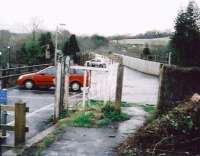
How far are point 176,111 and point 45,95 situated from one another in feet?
48.0

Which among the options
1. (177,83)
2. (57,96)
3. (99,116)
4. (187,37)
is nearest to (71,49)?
(187,37)

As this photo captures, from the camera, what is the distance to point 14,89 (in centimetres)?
2600

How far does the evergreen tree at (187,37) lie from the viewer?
29.2 meters

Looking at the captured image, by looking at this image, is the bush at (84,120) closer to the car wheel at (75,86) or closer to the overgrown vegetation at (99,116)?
the overgrown vegetation at (99,116)

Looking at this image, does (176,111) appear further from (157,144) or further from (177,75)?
(177,75)

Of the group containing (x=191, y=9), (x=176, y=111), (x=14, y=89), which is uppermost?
(x=191, y=9)

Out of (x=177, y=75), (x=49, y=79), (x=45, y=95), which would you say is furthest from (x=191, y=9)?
(x=177, y=75)

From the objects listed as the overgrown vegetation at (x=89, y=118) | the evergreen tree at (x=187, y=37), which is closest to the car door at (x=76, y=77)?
the evergreen tree at (x=187, y=37)

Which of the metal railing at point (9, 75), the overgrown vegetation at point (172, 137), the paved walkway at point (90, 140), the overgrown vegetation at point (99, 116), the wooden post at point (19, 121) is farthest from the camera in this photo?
the metal railing at point (9, 75)

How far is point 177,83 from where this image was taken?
12.4 m

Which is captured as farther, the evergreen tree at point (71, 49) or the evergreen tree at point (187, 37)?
the evergreen tree at point (71, 49)

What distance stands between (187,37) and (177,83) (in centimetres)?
1893

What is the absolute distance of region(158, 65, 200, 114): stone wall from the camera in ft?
40.6

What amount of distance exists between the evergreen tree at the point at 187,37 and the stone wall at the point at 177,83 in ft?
53.7
